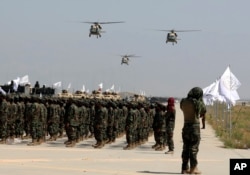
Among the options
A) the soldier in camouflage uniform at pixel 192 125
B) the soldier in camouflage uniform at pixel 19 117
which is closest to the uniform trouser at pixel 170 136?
the soldier in camouflage uniform at pixel 19 117

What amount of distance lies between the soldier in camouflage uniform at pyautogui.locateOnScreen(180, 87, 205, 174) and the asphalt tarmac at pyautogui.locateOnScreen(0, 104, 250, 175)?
2.22 ft

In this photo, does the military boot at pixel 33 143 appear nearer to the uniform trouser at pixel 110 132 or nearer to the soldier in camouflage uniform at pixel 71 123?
the soldier in camouflage uniform at pixel 71 123

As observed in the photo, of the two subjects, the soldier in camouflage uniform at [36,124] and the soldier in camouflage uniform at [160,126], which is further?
the soldier in camouflage uniform at [36,124]

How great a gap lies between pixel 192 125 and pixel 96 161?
325 cm

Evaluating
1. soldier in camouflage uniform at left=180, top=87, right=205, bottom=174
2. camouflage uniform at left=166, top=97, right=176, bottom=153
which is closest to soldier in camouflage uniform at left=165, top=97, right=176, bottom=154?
camouflage uniform at left=166, top=97, right=176, bottom=153

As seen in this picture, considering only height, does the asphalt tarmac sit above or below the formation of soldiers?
below

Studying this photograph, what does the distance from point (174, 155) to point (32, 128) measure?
474 cm

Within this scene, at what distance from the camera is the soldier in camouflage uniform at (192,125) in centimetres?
1286

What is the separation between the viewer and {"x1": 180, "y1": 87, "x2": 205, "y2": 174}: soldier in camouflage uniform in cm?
1286

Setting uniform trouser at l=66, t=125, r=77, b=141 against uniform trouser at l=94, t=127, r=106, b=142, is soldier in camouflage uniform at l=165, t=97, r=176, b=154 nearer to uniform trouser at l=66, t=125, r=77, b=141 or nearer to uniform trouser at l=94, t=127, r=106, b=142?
uniform trouser at l=94, t=127, r=106, b=142

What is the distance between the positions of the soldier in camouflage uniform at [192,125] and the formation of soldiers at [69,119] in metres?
7.15

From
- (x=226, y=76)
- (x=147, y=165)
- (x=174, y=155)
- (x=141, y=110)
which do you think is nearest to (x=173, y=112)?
(x=174, y=155)

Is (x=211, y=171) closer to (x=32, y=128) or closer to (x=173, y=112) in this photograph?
(x=173, y=112)

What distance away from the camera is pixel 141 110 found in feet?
69.3
